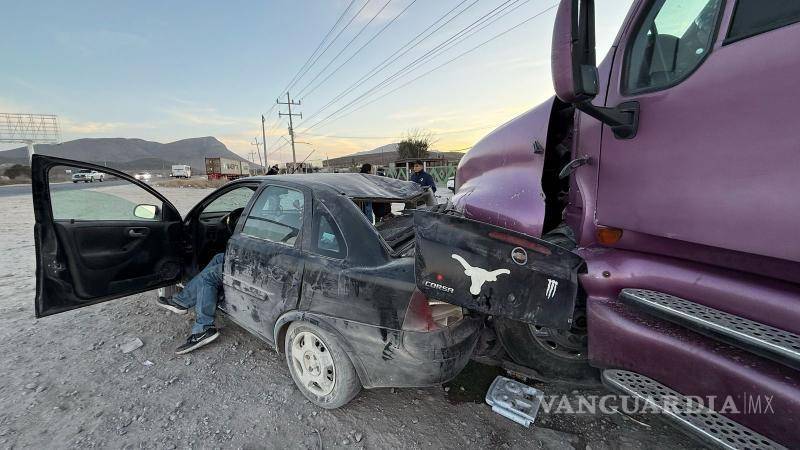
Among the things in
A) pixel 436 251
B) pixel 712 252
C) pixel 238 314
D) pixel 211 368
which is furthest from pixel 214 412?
pixel 712 252

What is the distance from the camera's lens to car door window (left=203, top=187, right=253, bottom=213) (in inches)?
142

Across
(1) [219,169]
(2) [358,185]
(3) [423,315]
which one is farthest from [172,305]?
(1) [219,169]

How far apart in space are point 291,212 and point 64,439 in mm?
1964

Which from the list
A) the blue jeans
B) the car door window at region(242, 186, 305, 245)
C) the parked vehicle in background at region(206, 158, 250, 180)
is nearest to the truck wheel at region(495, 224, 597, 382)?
the car door window at region(242, 186, 305, 245)

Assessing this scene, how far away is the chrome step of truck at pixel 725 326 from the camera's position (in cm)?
109

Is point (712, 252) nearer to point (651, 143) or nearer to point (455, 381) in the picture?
point (651, 143)

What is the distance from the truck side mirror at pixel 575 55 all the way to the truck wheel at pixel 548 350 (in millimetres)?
1011

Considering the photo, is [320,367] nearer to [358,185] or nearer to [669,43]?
[358,185]

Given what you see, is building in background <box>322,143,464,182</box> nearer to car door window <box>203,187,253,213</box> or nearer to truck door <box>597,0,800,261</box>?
car door window <box>203,187,253,213</box>

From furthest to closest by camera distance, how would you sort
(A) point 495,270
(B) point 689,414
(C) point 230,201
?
(C) point 230,201
(A) point 495,270
(B) point 689,414

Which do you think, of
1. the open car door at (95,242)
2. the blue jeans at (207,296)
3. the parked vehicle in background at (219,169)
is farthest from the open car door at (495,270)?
the parked vehicle in background at (219,169)

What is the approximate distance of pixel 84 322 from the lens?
357 cm

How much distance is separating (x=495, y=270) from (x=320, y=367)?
1.40m

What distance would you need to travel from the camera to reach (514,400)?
2.37m
